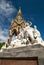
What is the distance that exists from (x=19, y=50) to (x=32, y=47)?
71 cm

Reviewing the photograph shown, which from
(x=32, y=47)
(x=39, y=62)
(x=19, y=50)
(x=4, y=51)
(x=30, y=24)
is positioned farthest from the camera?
(x=30, y=24)

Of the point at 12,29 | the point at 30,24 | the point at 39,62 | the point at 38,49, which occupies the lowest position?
the point at 39,62

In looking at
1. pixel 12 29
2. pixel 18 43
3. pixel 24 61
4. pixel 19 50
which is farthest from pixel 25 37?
pixel 12 29

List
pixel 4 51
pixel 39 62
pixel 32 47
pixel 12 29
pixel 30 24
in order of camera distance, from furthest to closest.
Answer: pixel 12 29, pixel 30 24, pixel 4 51, pixel 32 47, pixel 39 62

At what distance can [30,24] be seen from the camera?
8.81 m

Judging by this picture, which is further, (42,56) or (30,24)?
(30,24)

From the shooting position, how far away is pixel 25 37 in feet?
26.1

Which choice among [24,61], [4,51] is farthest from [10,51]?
[24,61]

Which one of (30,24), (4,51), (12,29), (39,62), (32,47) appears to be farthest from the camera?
(12,29)

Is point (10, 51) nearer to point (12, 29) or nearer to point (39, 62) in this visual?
point (39, 62)

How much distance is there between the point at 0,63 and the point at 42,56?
2184 mm

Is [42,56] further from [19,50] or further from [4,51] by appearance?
[4,51]

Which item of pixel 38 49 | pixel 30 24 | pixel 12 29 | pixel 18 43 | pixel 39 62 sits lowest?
pixel 39 62

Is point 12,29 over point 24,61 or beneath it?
over
